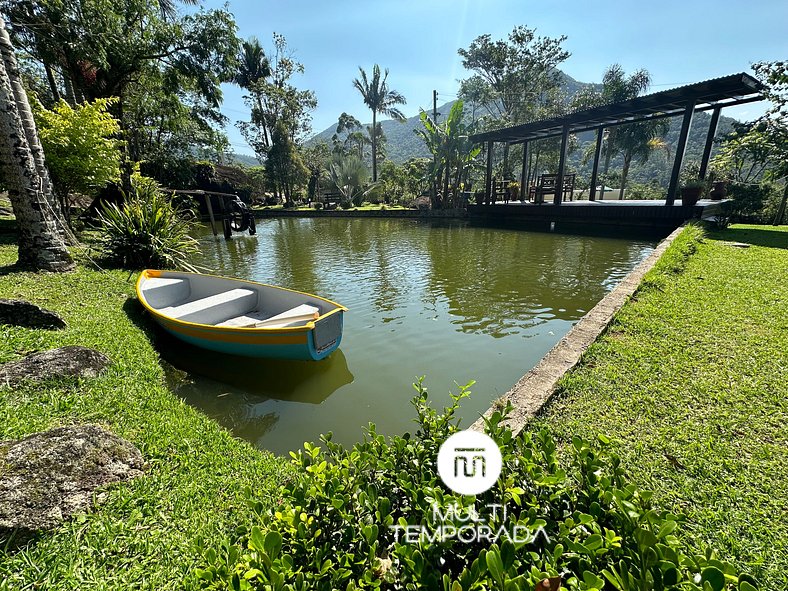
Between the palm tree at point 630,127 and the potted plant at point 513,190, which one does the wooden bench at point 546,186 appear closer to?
the potted plant at point 513,190

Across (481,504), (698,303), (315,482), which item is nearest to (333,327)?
(315,482)

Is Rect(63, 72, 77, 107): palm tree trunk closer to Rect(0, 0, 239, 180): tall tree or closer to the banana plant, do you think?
Rect(0, 0, 239, 180): tall tree

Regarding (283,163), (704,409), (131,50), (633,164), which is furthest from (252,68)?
(633,164)

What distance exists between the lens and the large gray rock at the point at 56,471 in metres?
1.86

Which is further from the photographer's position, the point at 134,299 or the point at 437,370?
the point at 134,299

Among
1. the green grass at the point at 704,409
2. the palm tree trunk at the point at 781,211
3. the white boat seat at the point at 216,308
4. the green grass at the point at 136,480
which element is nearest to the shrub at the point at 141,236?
the white boat seat at the point at 216,308

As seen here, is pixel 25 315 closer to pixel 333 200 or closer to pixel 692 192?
pixel 692 192

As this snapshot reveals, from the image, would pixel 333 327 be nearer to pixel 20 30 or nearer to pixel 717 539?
pixel 717 539

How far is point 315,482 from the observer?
61.1 inches

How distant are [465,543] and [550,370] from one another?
8.45 ft

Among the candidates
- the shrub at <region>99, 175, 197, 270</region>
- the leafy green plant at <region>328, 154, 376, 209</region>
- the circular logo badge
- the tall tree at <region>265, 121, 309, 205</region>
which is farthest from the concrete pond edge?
the tall tree at <region>265, 121, 309, 205</region>

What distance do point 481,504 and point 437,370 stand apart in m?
3.17

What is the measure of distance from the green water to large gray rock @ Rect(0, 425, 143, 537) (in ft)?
4.08

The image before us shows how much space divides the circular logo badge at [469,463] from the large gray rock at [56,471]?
2087 mm
